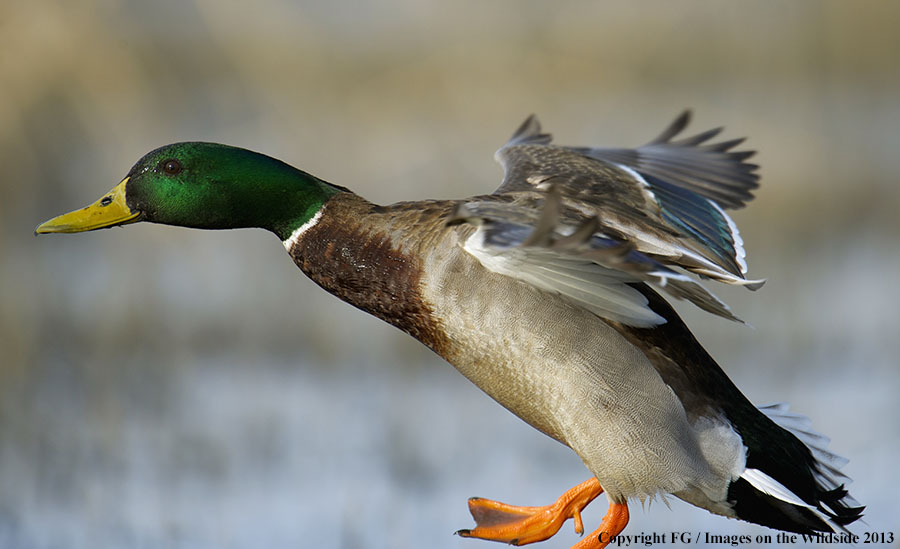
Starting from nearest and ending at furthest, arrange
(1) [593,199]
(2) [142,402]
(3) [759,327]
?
(1) [593,199]
(2) [142,402]
(3) [759,327]

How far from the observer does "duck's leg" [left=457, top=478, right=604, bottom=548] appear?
2080mm

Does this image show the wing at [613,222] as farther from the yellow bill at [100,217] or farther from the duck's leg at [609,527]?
the yellow bill at [100,217]

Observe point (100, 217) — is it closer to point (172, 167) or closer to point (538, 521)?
point (172, 167)

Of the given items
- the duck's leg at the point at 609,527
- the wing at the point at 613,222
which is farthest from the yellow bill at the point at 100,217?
the duck's leg at the point at 609,527

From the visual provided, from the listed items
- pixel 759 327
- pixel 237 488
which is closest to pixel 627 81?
pixel 759 327

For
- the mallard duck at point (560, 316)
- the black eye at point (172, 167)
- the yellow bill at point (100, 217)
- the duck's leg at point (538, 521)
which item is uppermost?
the black eye at point (172, 167)

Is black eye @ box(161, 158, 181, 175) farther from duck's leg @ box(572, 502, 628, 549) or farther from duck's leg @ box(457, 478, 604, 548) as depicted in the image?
duck's leg @ box(572, 502, 628, 549)

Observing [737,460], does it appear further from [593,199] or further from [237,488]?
[237,488]

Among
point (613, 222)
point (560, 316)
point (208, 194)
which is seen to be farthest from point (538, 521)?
point (208, 194)

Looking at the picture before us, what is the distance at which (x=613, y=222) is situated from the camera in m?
1.96

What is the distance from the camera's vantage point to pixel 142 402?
3334mm

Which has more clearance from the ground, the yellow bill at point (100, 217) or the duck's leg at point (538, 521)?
the yellow bill at point (100, 217)

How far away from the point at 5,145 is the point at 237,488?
1.56 metres

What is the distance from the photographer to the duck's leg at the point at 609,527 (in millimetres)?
1870
